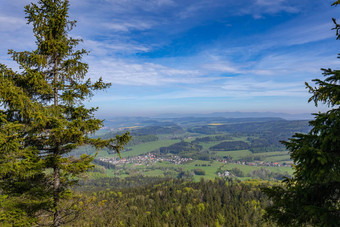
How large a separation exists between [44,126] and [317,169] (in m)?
12.0

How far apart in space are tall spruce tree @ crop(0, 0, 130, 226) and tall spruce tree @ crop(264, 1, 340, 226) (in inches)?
336

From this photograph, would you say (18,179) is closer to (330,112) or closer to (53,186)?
(53,186)

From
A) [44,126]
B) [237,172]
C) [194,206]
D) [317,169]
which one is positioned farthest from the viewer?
[237,172]

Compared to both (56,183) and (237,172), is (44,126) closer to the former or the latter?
(56,183)

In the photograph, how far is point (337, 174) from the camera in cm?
520

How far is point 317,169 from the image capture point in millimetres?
5332

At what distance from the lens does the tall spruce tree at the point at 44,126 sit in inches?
315

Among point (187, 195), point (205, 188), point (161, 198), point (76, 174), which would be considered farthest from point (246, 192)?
point (76, 174)

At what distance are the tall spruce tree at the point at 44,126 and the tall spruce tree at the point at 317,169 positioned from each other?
8526 mm

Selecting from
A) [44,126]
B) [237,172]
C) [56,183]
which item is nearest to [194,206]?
[56,183]

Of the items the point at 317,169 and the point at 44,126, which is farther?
the point at 44,126

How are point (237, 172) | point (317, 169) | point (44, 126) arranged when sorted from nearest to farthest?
1. point (317, 169)
2. point (44, 126)
3. point (237, 172)

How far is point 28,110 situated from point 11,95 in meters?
0.95

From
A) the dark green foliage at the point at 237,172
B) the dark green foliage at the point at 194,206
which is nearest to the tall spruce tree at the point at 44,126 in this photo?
the dark green foliage at the point at 194,206
